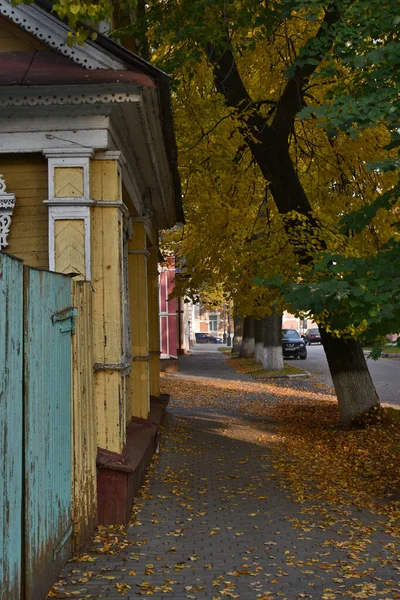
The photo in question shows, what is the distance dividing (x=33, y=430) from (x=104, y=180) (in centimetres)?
323

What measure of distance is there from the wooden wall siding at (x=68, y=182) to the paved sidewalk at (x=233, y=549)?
2897 mm

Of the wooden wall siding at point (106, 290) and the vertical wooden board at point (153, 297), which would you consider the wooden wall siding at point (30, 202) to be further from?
the vertical wooden board at point (153, 297)

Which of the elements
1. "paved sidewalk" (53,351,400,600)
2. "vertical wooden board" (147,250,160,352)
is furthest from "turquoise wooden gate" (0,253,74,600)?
"vertical wooden board" (147,250,160,352)

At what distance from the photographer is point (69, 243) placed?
7.14 metres

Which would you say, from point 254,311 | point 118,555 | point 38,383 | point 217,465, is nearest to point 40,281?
point 38,383

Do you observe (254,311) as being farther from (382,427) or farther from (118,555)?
(118,555)

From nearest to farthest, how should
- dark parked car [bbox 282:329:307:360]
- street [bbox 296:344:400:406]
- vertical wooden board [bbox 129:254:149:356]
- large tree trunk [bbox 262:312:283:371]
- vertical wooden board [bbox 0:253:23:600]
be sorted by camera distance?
1. vertical wooden board [bbox 0:253:23:600]
2. vertical wooden board [bbox 129:254:149:356]
3. street [bbox 296:344:400:406]
4. large tree trunk [bbox 262:312:283:371]
5. dark parked car [bbox 282:329:307:360]

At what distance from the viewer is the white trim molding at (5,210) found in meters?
7.34

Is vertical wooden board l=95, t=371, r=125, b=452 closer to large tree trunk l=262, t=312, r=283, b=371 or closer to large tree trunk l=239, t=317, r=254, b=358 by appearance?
→ large tree trunk l=262, t=312, r=283, b=371

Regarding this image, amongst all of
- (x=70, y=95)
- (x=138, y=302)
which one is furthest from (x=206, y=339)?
(x=70, y=95)

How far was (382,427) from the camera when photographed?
41.2 feet

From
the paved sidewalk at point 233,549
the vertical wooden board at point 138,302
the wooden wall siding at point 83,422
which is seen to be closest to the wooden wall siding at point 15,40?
the wooden wall siding at point 83,422

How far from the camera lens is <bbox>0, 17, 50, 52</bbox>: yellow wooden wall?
7547 mm

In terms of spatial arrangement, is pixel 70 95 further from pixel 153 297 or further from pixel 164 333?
pixel 164 333
